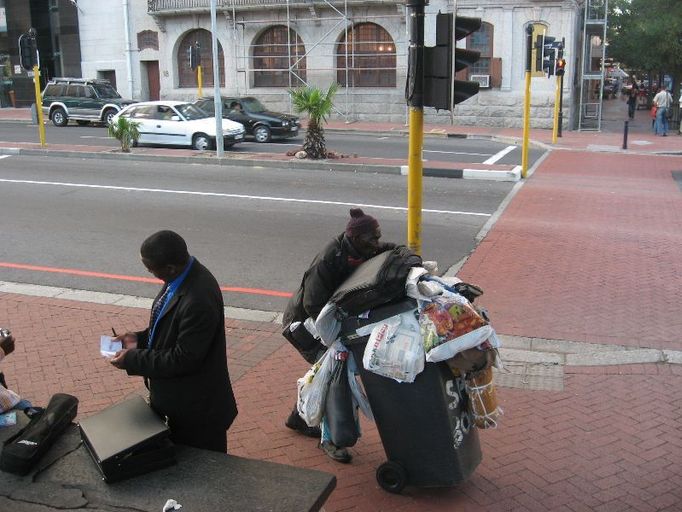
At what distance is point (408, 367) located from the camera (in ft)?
12.4

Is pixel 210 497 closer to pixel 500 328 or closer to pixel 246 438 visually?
pixel 246 438

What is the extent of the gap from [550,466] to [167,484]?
8.21ft

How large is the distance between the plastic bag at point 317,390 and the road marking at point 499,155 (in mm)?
16380

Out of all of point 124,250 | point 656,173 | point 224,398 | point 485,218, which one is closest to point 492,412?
point 224,398

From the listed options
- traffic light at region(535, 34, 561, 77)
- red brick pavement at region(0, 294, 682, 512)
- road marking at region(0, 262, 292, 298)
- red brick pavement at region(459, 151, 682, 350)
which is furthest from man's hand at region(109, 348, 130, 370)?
traffic light at region(535, 34, 561, 77)

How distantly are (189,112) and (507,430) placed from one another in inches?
755

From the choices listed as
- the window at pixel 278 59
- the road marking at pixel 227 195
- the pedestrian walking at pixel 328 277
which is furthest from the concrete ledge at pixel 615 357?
the window at pixel 278 59

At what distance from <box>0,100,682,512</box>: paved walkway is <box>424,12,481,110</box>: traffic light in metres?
2.34

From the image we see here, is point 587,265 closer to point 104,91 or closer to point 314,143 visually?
point 314,143

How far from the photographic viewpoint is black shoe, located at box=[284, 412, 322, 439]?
4941 mm

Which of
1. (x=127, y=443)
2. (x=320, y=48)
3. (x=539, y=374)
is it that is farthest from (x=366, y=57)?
(x=127, y=443)

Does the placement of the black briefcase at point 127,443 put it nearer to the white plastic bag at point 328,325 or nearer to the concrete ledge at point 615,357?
the white plastic bag at point 328,325

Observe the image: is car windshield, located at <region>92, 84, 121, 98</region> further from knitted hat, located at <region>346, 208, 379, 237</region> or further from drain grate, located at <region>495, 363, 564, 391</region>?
knitted hat, located at <region>346, 208, 379, 237</region>

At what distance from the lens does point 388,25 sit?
31.4 metres
